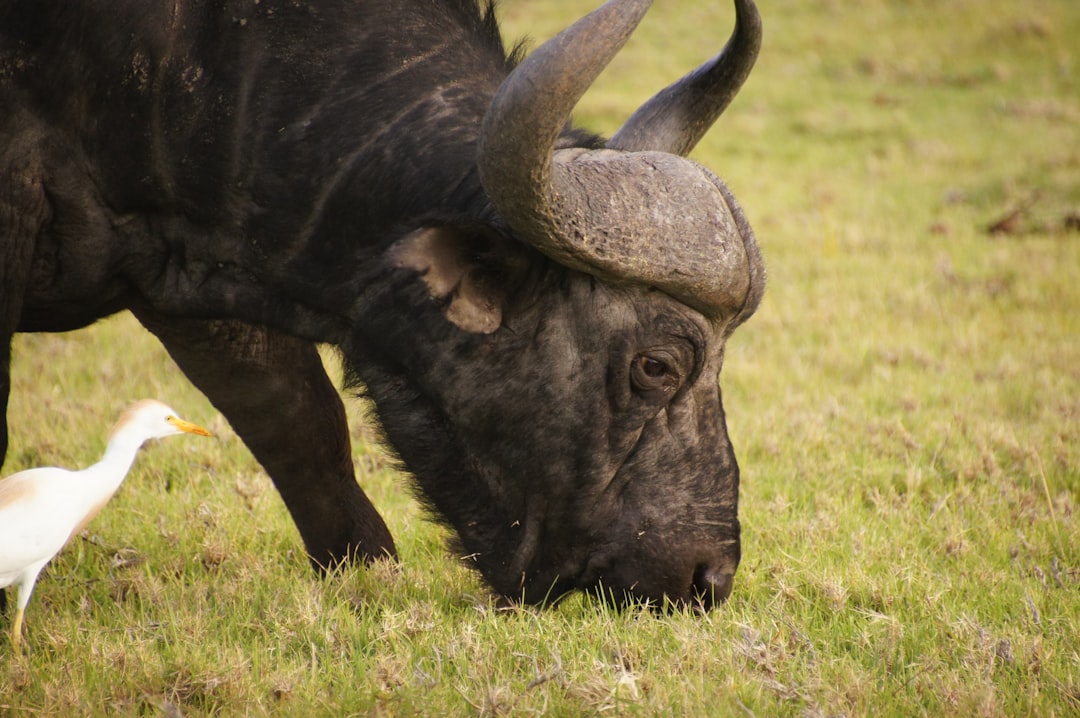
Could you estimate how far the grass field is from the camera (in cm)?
365

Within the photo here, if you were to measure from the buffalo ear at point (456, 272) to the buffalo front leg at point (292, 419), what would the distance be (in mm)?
1214

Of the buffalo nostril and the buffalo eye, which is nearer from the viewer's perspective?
the buffalo eye

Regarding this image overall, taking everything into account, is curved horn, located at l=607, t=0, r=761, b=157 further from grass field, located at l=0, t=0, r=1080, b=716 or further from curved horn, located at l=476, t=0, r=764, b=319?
grass field, located at l=0, t=0, r=1080, b=716

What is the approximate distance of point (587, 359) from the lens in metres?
3.86

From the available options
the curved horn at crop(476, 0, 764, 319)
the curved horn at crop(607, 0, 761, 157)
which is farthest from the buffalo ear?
the curved horn at crop(607, 0, 761, 157)

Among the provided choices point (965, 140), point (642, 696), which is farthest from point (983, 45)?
point (642, 696)

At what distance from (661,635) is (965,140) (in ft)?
44.9

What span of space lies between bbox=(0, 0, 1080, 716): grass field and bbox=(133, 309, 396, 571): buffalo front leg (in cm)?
21

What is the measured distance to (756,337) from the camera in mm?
8883

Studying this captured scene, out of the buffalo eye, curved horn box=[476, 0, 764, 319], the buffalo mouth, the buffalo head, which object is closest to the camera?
curved horn box=[476, 0, 764, 319]

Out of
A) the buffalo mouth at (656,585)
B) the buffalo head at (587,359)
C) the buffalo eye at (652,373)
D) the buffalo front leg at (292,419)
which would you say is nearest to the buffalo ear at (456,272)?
the buffalo head at (587,359)

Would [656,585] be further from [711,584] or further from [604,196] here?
[604,196]

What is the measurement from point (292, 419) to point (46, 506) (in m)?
1.24

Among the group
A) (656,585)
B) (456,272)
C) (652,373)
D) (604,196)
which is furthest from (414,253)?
(656,585)
